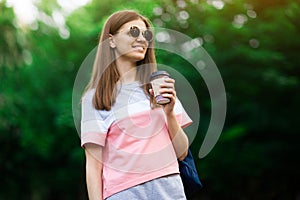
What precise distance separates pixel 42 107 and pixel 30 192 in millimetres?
3485

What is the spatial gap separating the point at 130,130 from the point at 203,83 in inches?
341

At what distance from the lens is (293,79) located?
1030 cm

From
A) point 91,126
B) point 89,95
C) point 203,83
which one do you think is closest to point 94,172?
point 91,126

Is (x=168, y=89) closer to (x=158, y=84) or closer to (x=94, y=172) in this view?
(x=158, y=84)

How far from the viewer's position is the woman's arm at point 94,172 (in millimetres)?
2098

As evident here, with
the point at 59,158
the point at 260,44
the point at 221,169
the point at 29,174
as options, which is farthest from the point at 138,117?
the point at 29,174

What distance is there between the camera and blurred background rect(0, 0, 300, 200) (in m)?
10.2

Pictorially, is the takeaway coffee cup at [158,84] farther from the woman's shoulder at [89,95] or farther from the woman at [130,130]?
the woman's shoulder at [89,95]

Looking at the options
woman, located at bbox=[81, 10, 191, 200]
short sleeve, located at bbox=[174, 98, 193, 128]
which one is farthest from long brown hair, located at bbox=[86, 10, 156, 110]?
short sleeve, located at bbox=[174, 98, 193, 128]

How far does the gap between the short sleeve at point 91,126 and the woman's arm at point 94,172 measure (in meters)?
0.03

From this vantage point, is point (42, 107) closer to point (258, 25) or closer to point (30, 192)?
point (30, 192)

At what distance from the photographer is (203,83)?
10672 millimetres

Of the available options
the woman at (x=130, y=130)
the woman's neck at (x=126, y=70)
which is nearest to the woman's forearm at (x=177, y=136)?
the woman at (x=130, y=130)

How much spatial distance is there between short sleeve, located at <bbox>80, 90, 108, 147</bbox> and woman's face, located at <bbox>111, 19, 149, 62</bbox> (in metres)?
0.19
